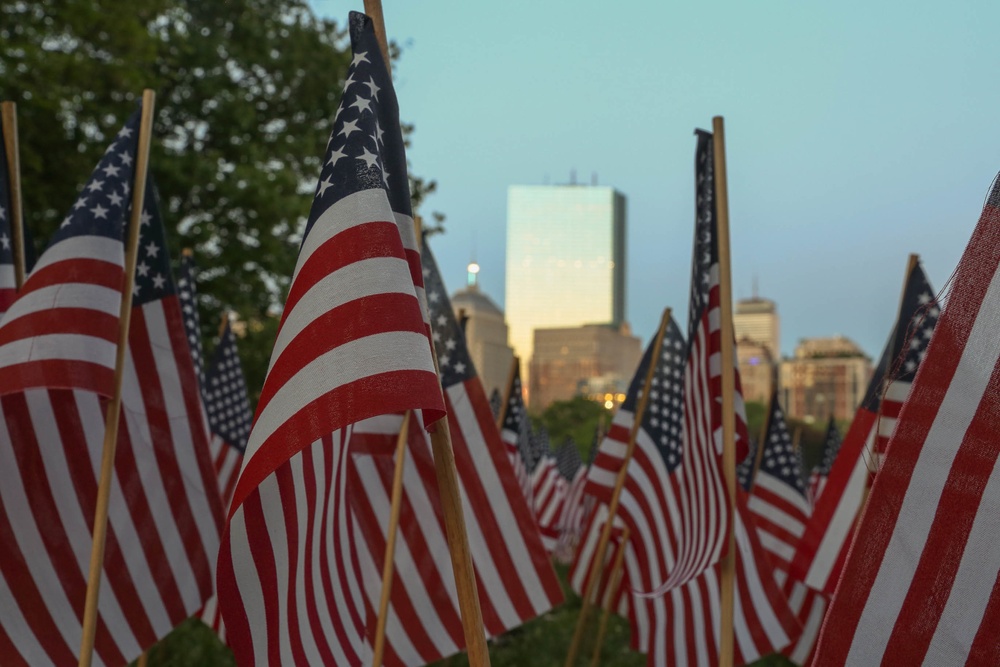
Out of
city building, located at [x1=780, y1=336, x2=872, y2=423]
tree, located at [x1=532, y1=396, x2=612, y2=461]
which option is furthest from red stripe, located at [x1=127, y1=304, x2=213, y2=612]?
city building, located at [x1=780, y1=336, x2=872, y2=423]

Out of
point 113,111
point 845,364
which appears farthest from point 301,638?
point 845,364

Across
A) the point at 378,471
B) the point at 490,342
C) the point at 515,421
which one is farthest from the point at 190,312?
the point at 490,342

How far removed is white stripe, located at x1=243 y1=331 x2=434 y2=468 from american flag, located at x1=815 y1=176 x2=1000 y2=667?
3.57 ft

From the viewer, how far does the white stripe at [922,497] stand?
283 cm

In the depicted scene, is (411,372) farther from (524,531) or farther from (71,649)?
(524,531)

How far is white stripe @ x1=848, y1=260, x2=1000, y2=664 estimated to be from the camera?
111 inches

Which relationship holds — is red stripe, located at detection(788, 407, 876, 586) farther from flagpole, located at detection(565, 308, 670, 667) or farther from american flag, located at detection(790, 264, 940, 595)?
flagpole, located at detection(565, 308, 670, 667)

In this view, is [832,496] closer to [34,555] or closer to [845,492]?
[845,492]

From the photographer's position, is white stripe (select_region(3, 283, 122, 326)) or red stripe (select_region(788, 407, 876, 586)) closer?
white stripe (select_region(3, 283, 122, 326))

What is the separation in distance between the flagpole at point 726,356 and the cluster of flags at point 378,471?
0.11 ft

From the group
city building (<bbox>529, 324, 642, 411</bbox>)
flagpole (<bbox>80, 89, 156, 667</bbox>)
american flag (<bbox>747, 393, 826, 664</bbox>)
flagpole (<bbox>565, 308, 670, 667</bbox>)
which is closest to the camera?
flagpole (<bbox>80, 89, 156, 667</bbox>)

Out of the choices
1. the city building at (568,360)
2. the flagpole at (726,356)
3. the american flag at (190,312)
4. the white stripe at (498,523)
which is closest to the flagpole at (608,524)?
the white stripe at (498,523)

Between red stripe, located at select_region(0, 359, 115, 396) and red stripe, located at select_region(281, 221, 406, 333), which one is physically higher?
red stripe, located at select_region(281, 221, 406, 333)

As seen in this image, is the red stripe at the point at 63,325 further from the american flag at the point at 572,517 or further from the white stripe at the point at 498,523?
the american flag at the point at 572,517
